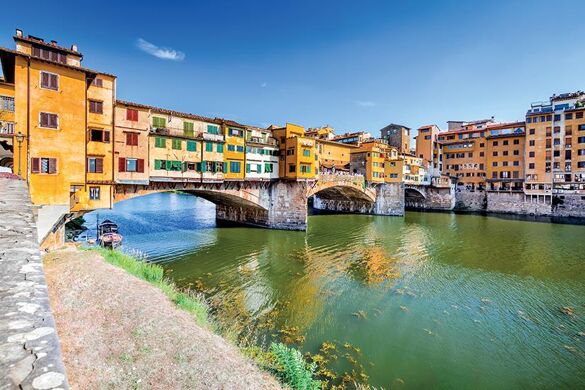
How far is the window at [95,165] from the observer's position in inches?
982

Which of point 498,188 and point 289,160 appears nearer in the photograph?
point 289,160

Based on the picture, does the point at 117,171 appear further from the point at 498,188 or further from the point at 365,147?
the point at 498,188

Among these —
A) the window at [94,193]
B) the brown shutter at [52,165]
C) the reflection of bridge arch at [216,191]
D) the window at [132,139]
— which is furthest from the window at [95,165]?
the reflection of bridge arch at [216,191]

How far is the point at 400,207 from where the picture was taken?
6638 centimetres

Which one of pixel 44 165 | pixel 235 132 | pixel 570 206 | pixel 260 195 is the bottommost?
pixel 570 206

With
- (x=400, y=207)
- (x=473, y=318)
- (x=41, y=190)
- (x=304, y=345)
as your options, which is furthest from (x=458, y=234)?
(x=41, y=190)

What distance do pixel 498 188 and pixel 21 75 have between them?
90119mm

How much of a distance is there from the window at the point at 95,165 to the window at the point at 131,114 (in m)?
6.13

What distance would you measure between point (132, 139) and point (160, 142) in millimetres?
3244

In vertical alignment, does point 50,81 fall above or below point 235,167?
above

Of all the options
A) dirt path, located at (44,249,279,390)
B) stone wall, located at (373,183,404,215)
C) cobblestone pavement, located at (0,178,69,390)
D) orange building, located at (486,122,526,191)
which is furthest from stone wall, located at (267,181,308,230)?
orange building, located at (486,122,526,191)

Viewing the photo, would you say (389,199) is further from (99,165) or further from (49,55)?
(49,55)

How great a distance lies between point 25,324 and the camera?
3633 mm

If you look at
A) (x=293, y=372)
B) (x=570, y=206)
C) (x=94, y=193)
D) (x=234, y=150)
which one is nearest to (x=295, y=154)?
(x=234, y=150)
